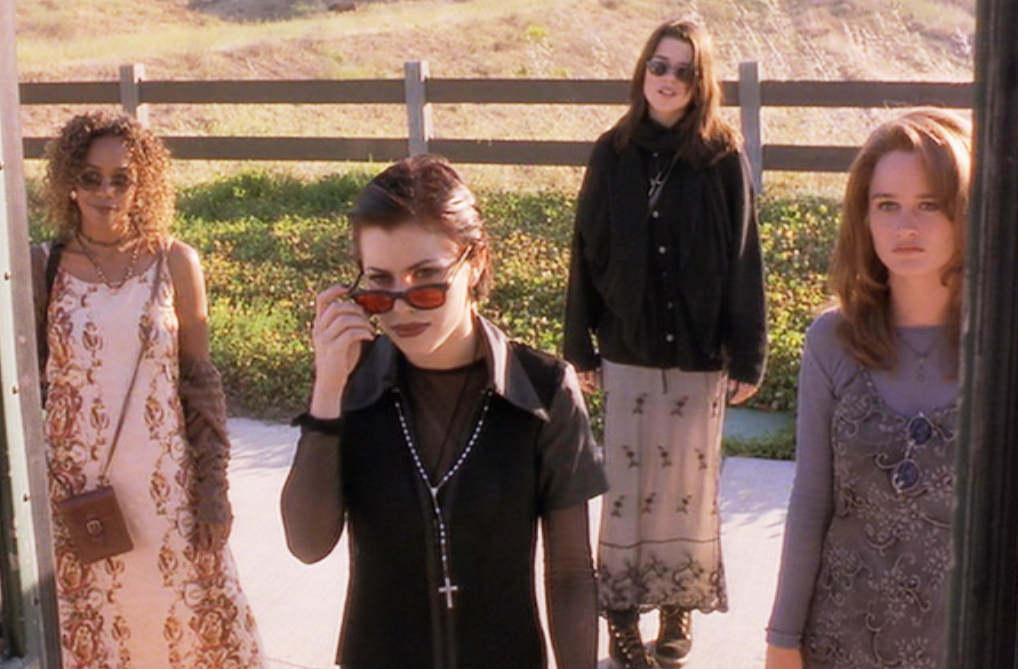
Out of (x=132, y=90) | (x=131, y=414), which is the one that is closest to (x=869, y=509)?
(x=131, y=414)

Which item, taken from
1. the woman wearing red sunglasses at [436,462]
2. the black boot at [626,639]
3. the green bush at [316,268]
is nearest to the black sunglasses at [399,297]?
the woman wearing red sunglasses at [436,462]

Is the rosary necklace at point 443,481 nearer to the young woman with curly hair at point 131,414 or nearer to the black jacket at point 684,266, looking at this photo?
the young woman with curly hair at point 131,414

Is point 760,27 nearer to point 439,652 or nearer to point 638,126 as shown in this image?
point 638,126

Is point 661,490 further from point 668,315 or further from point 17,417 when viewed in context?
point 17,417

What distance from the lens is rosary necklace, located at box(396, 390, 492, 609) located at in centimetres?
235

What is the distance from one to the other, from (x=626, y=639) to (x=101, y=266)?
1.81m

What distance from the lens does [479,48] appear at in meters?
27.0

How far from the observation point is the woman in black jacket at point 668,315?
13.7 feet

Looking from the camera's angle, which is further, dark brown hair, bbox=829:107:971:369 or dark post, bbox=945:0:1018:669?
dark brown hair, bbox=829:107:971:369

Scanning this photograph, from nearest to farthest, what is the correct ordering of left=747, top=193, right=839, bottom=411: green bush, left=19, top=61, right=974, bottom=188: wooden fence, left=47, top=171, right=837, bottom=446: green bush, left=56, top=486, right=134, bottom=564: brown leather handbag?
left=56, top=486, right=134, bottom=564: brown leather handbag, left=747, top=193, right=839, bottom=411: green bush, left=47, top=171, right=837, bottom=446: green bush, left=19, top=61, right=974, bottom=188: wooden fence

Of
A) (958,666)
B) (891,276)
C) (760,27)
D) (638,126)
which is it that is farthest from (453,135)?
(958,666)

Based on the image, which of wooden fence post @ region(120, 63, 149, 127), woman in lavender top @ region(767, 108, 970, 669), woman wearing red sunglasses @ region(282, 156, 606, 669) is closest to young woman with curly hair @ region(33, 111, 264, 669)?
woman wearing red sunglasses @ region(282, 156, 606, 669)

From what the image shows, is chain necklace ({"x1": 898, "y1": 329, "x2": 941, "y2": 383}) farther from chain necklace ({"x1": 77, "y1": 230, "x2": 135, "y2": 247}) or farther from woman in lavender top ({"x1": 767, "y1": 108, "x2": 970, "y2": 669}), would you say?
chain necklace ({"x1": 77, "y1": 230, "x2": 135, "y2": 247})

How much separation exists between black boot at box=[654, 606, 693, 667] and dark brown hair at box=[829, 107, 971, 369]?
200 centimetres
